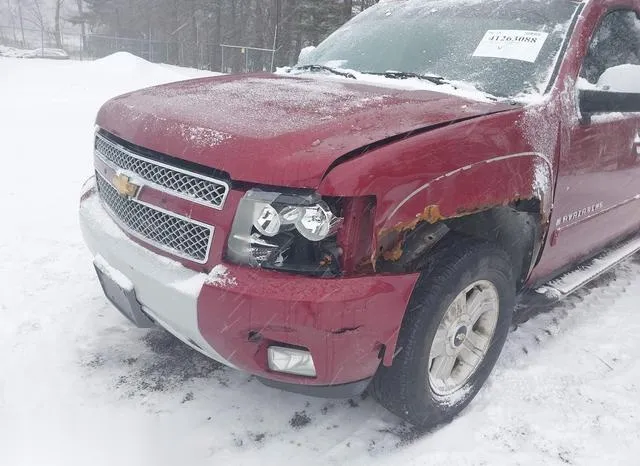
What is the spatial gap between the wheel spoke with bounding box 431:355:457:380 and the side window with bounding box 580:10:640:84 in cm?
166

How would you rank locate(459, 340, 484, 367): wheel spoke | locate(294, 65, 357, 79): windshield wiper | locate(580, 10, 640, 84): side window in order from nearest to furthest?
1. locate(459, 340, 484, 367): wheel spoke
2. locate(580, 10, 640, 84): side window
3. locate(294, 65, 357, 79): windshield wiper

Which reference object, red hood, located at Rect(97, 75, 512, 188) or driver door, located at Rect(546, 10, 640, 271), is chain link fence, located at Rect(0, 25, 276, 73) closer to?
driver door, located at Rect(546, 10, 640, 271)

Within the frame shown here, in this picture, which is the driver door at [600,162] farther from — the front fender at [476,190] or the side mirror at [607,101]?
the front fender at [476,190]


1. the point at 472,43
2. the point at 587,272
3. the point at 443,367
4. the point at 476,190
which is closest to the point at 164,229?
the point at 476,190

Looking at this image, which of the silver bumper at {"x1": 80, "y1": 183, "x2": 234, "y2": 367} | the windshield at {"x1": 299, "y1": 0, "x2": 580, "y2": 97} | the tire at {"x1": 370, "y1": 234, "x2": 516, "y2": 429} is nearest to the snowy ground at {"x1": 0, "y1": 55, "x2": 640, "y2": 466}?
the tire at {"x1": 370, "y1": 234, "x2": 516, "y2": 429}

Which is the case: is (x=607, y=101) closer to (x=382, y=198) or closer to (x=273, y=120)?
(x=382, y=198)

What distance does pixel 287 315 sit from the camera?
1925 millimetres

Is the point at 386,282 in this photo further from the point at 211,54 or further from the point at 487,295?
the point at 211,54

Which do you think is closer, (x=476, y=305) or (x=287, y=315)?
(x=287, y=315)

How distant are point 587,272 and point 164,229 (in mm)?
2524

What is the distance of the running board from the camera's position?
307cm

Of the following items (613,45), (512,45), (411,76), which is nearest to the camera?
(512,45)

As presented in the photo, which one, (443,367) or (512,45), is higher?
(512,45)

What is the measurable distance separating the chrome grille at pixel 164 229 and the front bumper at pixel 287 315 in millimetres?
64
